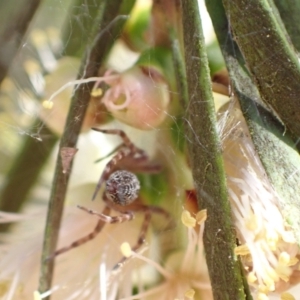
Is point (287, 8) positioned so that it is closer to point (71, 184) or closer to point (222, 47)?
point (222, 47)

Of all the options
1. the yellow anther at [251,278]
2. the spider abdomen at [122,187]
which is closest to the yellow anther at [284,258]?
the yellow anther at [251,278]

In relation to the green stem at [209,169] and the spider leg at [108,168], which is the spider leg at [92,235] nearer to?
the spider leg at [108,168]

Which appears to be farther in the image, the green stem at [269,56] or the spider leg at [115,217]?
the spider leg at [115,217]

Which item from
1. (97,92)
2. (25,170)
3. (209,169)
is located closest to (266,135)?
(209,169)

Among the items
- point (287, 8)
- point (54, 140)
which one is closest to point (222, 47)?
point (287, 8)

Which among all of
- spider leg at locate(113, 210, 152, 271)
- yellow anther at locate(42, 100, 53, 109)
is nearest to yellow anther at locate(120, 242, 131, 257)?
spider leg at locate(113, 210, 152, 271)

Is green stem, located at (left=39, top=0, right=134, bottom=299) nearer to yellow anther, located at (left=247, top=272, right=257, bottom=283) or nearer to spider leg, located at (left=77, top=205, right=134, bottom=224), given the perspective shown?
spider leg, located at (left=77, top=205, right=134, bottom=224)

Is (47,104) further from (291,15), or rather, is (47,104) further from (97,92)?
(291,15)
